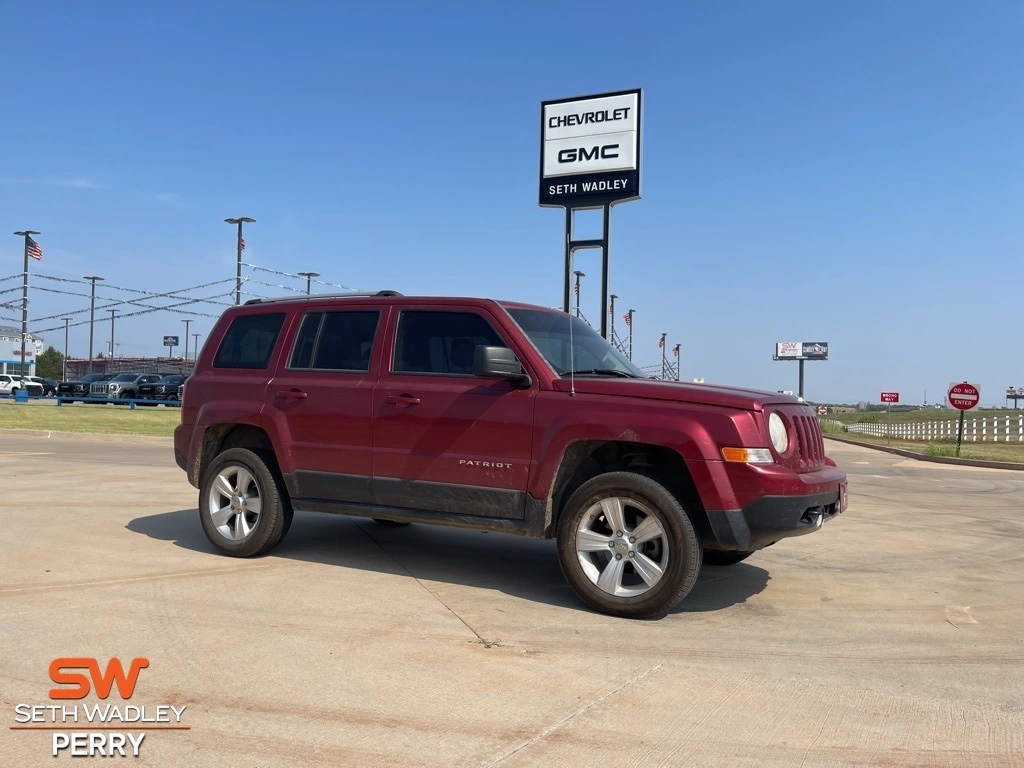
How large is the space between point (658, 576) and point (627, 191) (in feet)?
48.8

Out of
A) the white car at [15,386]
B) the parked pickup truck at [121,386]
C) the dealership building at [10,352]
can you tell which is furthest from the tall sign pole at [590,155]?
the dealership building at [10,352]

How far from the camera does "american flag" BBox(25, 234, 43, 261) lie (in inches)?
1692

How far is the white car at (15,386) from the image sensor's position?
2076 inches

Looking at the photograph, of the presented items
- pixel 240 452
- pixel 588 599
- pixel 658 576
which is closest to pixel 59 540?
pixel 240 452

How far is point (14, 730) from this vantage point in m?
3.29

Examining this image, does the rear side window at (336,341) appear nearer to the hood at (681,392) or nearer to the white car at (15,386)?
the hood at (681,392)

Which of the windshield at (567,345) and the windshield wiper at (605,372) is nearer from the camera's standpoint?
the windshield wiper at (605,372)

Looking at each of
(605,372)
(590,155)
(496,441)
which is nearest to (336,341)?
(496,441)

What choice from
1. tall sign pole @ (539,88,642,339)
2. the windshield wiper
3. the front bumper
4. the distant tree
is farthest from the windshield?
the distant tree

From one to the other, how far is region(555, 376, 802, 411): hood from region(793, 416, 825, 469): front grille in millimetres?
170

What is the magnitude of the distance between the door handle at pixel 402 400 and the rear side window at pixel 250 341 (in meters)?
1.30

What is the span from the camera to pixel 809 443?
17.6 ft

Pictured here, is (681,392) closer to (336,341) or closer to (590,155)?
(336,341)

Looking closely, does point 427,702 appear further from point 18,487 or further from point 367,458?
point 18,487
